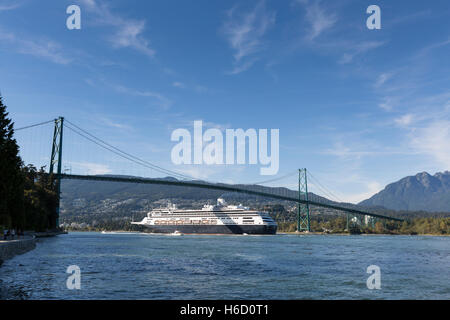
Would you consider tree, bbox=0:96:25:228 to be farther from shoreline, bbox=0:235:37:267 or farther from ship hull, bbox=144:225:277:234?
ship hull, bbox=144:225:277:234

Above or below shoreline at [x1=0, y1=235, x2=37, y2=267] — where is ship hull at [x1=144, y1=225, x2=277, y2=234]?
below

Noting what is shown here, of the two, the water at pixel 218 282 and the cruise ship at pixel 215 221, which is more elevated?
the water at pixel 218 282

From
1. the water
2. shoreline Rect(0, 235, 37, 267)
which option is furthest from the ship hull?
the water
